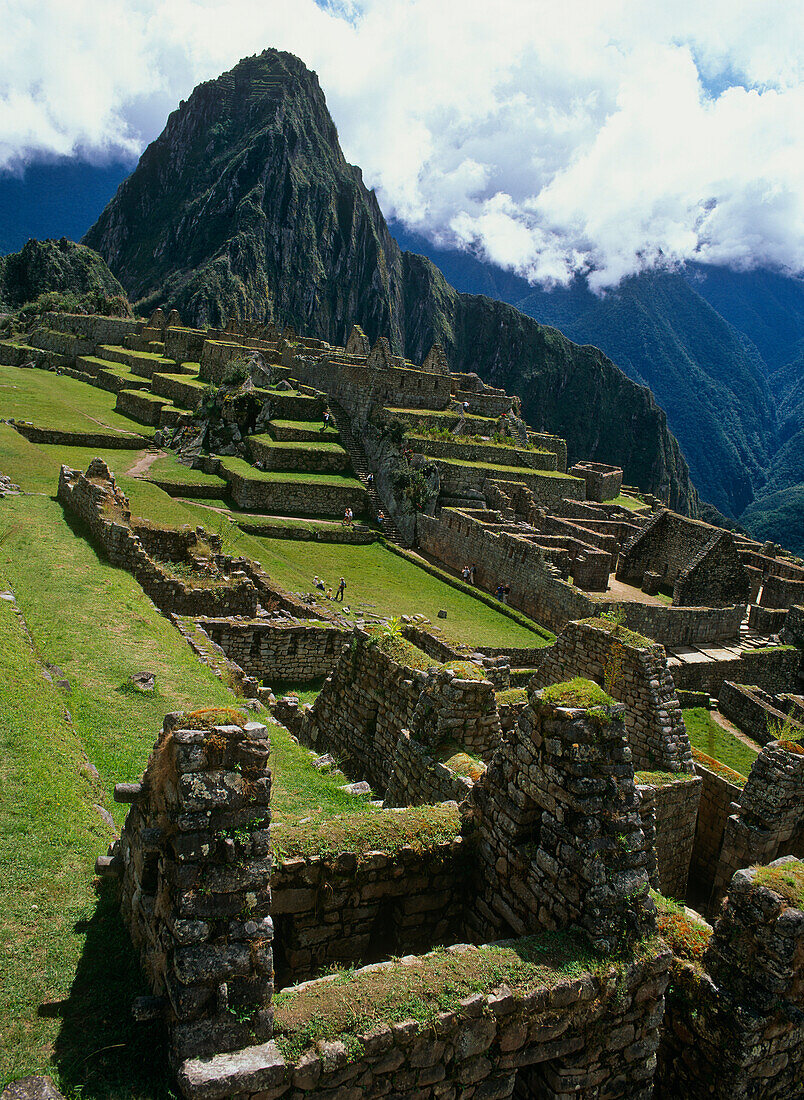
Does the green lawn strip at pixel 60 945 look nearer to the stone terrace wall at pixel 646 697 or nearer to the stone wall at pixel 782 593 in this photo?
the stone terrace wall at pixel 646 697

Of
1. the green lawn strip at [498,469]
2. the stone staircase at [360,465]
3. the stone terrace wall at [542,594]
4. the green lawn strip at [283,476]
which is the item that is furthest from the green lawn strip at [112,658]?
the green lawn strip at [498,469]

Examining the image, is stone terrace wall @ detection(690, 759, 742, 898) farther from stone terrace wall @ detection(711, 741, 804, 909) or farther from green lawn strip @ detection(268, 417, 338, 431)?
green lawn strip @ detection(268, 417, 338, 431)

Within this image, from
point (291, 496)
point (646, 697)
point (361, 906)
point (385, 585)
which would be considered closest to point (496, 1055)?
point (361, 906)

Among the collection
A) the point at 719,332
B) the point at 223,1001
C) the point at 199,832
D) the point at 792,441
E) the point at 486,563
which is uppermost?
the point at 719,332

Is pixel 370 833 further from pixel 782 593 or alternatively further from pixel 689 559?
pixel 782 593

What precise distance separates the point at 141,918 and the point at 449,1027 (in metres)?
1.73

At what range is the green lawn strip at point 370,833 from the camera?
4.17 meters

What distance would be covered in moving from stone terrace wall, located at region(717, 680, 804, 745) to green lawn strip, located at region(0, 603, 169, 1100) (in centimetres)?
1396

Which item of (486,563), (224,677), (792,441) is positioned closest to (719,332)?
(792,441)

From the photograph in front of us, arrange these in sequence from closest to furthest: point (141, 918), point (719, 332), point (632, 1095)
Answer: point (141, 918), point (632, 1095), point (719, 332)

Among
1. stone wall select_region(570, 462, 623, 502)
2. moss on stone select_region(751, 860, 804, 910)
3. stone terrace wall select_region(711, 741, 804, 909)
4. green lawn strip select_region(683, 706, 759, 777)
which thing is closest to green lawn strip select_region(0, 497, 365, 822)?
moss on stone select_region(751, 860, 804, 910)

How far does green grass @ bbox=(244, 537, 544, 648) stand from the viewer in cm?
1934

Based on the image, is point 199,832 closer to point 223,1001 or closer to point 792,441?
point 223,1001

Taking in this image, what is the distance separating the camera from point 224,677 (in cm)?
980
